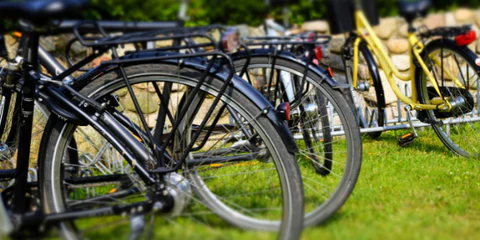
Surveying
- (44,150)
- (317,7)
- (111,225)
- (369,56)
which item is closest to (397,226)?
(111,225)

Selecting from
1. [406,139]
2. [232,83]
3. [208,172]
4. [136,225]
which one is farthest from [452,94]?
[136,225]

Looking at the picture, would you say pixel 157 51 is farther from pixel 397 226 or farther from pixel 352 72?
pixel 352 72

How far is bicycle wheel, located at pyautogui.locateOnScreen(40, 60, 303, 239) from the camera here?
260 cm

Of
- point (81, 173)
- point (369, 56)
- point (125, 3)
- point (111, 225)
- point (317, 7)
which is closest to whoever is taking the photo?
point (111, 225)

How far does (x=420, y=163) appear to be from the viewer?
174 inches

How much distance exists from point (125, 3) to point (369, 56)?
1.96 metres

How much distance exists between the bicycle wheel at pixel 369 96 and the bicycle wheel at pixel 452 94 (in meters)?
0.37

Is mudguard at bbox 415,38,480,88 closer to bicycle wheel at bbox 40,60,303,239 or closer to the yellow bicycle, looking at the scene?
the yellow bicycle

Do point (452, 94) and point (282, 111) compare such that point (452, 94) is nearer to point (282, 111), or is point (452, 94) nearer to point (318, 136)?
point (318, 136)

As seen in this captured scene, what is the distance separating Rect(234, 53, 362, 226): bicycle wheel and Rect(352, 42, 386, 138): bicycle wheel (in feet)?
2.56

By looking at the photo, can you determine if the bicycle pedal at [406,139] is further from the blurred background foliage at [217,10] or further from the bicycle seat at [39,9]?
the bicycle seat at [39,9]

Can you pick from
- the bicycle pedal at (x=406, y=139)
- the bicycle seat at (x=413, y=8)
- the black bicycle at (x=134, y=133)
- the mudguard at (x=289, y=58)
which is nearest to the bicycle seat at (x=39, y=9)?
the black bicycle at (x=134, y=133)

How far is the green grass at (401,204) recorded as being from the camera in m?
2.79

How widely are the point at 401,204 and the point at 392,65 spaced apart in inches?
53.8
